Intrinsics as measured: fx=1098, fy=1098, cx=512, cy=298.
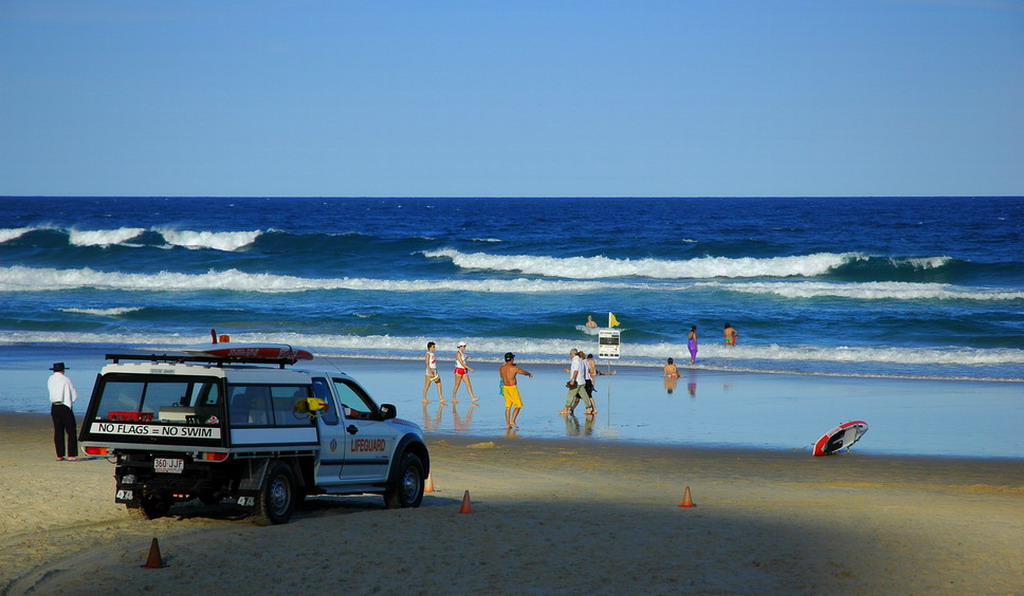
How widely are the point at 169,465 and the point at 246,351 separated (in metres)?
1.40

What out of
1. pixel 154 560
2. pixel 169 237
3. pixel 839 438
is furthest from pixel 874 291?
pixel 169 237

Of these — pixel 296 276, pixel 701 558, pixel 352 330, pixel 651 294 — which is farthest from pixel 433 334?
pixel 701 558

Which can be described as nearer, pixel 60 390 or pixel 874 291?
pixel 60 390

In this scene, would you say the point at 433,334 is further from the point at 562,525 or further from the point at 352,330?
the point at 562,525

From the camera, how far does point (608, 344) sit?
26.5 metres

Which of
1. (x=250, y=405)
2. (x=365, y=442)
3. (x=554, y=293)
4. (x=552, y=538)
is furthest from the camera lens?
(x=554, y=293)

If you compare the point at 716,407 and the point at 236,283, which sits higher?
the point at 236,283

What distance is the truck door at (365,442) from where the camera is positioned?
12.0 metres

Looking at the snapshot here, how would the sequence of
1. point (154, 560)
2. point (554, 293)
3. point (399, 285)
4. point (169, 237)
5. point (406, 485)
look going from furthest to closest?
point (169, 237) < point (399, 285) < point (554, 293) < point (406, 485) < point (154, 560)

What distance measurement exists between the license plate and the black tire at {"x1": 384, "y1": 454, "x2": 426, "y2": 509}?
2.63 metres

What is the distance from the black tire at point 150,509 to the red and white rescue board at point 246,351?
166cm

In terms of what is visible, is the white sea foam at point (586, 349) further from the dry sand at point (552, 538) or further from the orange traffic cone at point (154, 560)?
the orange traffic cone at point (154, 560)

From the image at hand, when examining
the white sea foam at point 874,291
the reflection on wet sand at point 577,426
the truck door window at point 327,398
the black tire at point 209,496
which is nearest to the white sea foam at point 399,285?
the white sea foam at point 874,291

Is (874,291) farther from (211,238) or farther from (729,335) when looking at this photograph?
(211,238)
